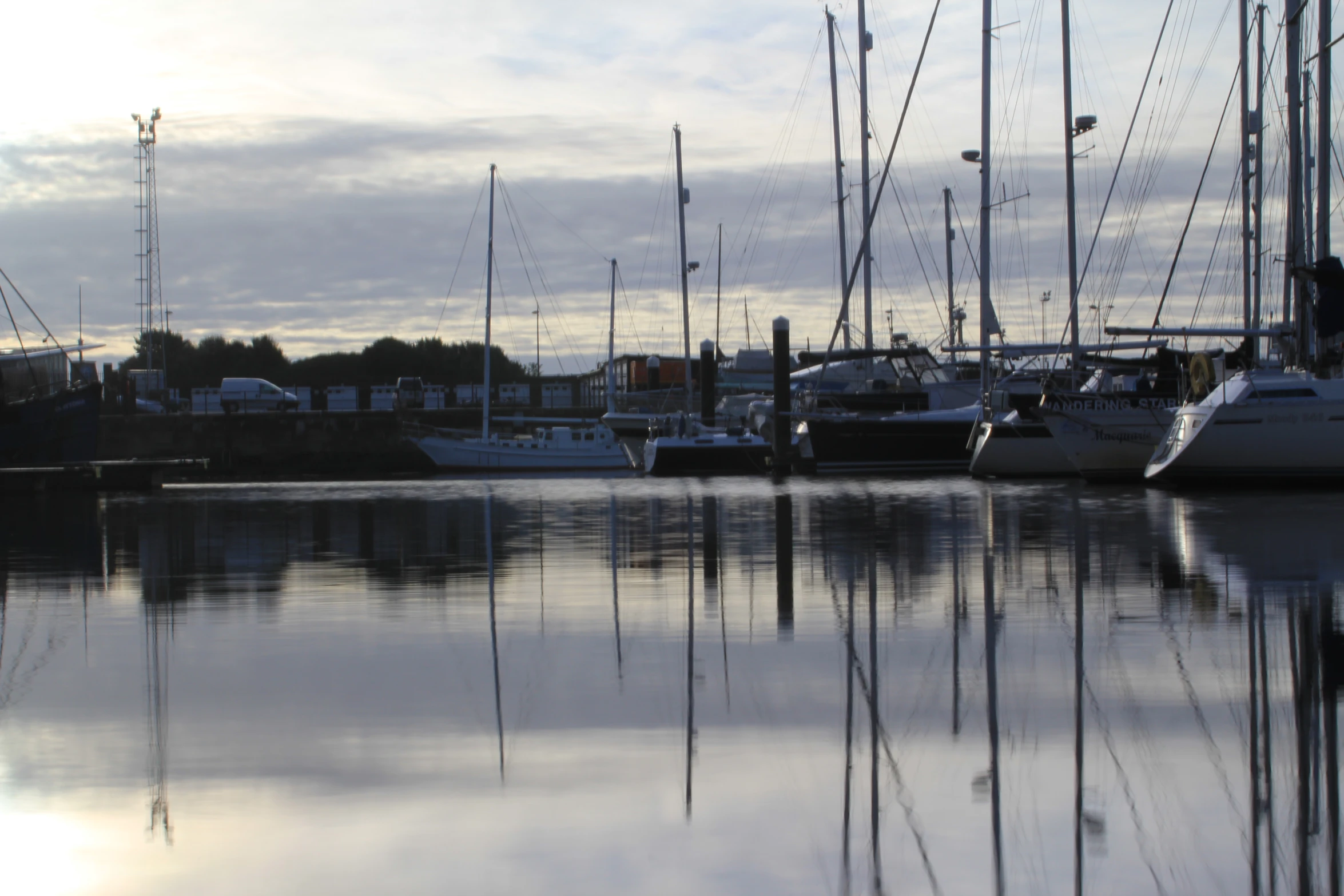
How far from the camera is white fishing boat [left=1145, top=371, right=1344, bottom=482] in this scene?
21156 mm

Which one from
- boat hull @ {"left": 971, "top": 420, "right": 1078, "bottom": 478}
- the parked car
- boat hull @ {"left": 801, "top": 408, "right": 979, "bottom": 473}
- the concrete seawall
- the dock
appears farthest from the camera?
the parked car

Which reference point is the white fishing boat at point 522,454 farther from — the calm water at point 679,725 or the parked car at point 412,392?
the calm water at point 679,725

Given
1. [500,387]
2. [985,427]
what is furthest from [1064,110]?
[500,387]

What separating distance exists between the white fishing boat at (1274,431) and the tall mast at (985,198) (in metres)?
10.3

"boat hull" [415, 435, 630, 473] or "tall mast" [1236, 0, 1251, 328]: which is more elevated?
"tall mast" [1236, 0, 1251, 328]

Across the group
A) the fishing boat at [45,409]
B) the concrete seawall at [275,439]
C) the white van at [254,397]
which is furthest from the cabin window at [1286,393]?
the white van at [254,397]

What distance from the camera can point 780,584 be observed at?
32.9ft

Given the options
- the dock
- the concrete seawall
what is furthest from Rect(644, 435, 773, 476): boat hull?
the concrete seawall

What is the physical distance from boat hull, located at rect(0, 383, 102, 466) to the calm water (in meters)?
20.6

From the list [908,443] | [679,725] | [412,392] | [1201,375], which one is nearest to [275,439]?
[412,392]

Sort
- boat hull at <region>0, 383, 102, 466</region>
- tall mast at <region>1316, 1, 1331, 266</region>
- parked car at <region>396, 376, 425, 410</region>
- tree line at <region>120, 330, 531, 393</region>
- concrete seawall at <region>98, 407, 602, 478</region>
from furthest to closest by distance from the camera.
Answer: tree line at <region>120, 330, 531, 393</region>
parked car at <region>396, 376, 425, 410</region>
concrete seawall at <region>98, 407, 602, 478</region>
boat hull at <region>0, 383, 102, 466</region>
tall mast at <region>1316, 1, 1331, 266</region>

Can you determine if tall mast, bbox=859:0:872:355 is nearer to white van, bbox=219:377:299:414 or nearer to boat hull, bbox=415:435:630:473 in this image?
boat hull, bbox=415:435:630:473

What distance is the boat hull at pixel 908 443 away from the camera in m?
35.5

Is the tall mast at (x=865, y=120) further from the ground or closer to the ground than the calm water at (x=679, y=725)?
further from the ground
